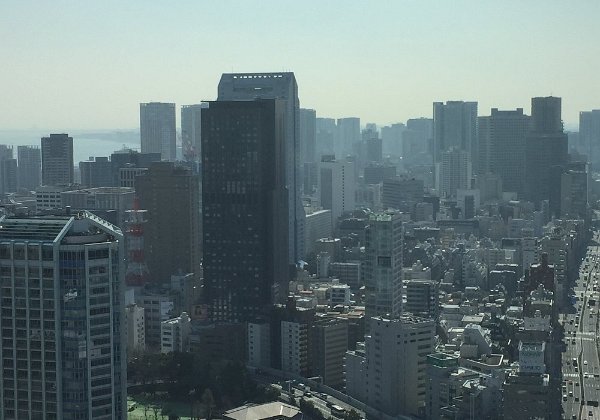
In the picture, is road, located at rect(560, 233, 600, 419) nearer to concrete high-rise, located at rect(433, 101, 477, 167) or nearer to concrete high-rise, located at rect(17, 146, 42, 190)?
concrete high-rise, located at rect(17, 146, 42, 190)

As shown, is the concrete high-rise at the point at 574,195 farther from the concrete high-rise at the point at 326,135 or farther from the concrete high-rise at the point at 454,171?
the concrete high-rise at the point at 326,135

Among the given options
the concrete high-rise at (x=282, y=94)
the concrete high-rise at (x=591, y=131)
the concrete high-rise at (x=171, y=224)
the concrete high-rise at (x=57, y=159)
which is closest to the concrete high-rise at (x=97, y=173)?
the concrete high-rise at (x=57, y=159)

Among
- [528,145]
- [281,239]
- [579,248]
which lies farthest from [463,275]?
[528,145]

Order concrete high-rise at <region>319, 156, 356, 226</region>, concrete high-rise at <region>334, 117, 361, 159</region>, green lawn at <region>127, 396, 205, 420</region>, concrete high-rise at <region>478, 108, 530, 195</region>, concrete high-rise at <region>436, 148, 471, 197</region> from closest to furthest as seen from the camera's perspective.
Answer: green lawn at <region>127, 396, 205, 420</region>
concrete high-rise at <region>319, 156, 356, 226</region>
concrete high-rise at <region>478, 108, 530, 195</region>
concrete high-rise at <region>436, 148, 471, 197</region>
concrete high-rise at <region>334, 117, 361, 159</region>

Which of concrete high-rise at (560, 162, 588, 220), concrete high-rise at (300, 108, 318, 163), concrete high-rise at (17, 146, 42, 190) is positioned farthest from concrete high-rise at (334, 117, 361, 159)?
concrete high-rise at (560, 162, 588, 220)

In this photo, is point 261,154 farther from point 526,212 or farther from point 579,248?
point 526,212

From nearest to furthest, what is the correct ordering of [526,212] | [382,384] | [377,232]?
[382,384] < [377,232] < [526,212]

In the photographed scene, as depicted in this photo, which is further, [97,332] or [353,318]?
[353,318]
